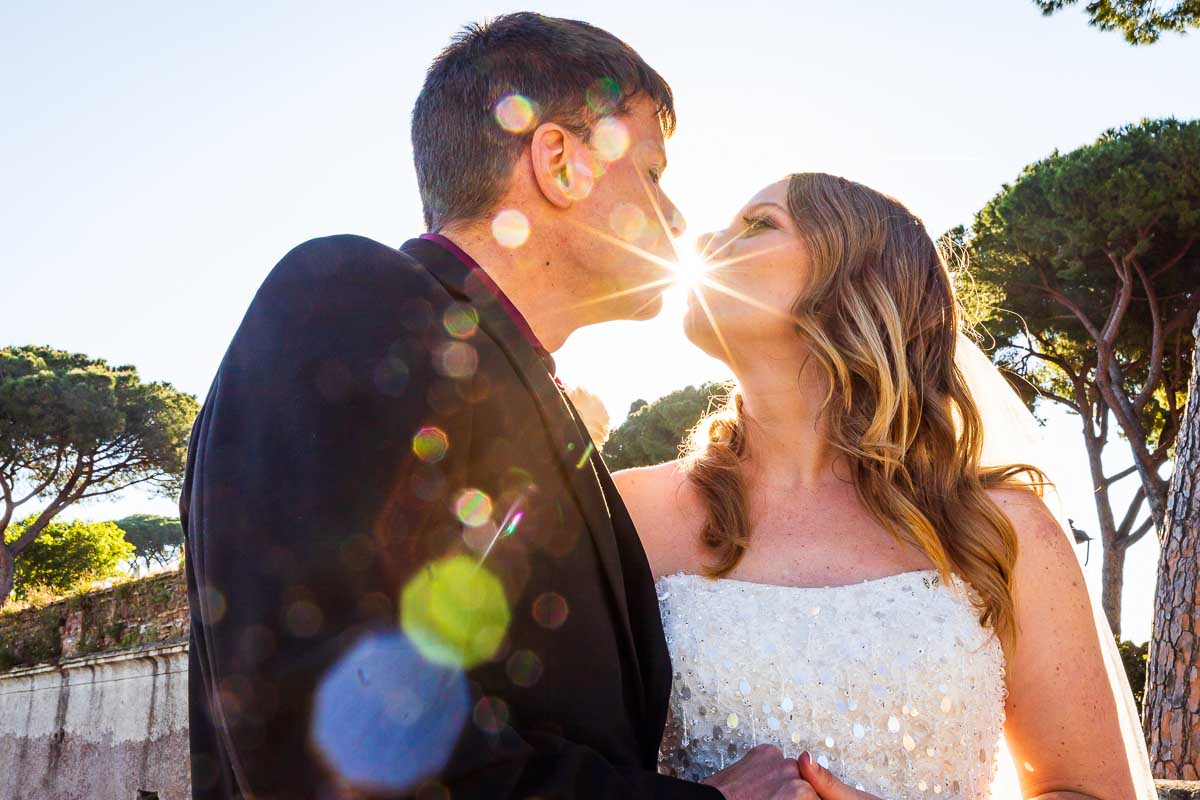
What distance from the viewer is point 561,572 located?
4.65ft

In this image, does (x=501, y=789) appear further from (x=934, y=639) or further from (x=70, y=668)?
(x=70, y=668)

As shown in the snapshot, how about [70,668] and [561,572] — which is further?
[70,668]

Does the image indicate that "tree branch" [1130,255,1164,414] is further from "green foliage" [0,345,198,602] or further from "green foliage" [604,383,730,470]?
"green foliage" [0,345,198,602]

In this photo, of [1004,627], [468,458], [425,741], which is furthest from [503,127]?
[1004,627]

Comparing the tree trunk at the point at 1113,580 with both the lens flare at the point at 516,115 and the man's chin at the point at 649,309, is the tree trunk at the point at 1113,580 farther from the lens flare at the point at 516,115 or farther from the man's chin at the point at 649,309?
the lens flare at the point at 516,115

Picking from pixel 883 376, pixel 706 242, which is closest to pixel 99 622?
pixel 706 242

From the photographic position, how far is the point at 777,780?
1.93 m

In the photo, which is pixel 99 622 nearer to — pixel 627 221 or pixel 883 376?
pixel 883 376

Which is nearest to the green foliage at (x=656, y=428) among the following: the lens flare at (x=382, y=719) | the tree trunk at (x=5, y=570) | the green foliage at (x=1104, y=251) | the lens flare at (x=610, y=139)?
the green foliage at (x=1104, y=251)

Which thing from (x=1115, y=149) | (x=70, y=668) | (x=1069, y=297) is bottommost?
(x=70, y=668)

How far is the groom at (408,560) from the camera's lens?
3.65ft

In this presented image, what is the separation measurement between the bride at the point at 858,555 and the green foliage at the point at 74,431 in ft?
77.1

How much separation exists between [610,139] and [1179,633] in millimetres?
5066

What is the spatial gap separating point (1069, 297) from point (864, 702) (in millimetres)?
15416
